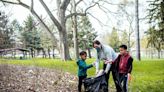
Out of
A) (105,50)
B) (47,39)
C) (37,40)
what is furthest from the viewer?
(47,39)

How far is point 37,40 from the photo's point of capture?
7050cm

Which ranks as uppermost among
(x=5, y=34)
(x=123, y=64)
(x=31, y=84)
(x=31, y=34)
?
(x=31, y=34)

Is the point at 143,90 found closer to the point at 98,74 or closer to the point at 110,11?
the point at 98,74

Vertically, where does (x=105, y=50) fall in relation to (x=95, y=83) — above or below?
above

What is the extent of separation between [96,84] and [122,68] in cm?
95

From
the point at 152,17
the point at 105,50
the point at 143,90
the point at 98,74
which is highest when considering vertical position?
the point at 152,17

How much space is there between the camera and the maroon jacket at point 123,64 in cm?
1143

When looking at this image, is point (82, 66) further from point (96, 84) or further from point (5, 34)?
point (5, 34)

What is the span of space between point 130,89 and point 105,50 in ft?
13.5

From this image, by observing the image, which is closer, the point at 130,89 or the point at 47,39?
the point at 130,89

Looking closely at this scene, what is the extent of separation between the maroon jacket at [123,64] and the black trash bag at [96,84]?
1.80ft

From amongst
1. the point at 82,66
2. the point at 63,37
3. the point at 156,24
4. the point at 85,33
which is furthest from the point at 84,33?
the point at 82,66

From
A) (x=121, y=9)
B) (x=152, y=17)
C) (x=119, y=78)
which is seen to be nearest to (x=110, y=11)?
(x=121, y=9)

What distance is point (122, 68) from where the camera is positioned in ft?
37.8
